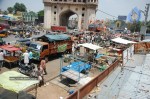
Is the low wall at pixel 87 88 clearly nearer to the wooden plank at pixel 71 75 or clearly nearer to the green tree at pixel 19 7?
the wooden plank at pixel 71 75

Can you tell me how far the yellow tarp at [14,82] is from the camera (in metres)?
8.35

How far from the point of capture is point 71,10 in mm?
77000

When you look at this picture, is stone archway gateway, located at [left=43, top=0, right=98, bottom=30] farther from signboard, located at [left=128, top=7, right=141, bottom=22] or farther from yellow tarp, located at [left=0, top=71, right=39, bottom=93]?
yellow tarp, located at [left=0, top=71, right=39, bottom=93]

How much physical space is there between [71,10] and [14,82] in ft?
231

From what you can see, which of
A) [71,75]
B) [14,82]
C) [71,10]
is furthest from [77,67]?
[71,10]

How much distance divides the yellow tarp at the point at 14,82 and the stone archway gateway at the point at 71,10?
2605 inches

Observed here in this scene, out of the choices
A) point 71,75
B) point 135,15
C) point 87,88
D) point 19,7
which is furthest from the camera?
point 19,7

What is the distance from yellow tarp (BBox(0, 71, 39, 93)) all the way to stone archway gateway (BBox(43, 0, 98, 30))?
66157 mm

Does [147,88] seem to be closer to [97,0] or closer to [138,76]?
[138,76]

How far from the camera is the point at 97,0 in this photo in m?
77.7

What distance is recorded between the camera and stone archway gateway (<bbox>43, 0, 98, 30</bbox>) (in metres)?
74.8

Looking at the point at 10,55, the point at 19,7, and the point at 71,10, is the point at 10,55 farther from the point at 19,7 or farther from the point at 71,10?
the point at 19,7

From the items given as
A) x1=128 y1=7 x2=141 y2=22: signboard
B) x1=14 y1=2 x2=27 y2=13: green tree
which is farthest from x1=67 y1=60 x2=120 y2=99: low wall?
x1=14 y1=2 x2=27 y2=13: green tree

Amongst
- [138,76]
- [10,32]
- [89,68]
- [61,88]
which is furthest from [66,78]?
[10,32]
